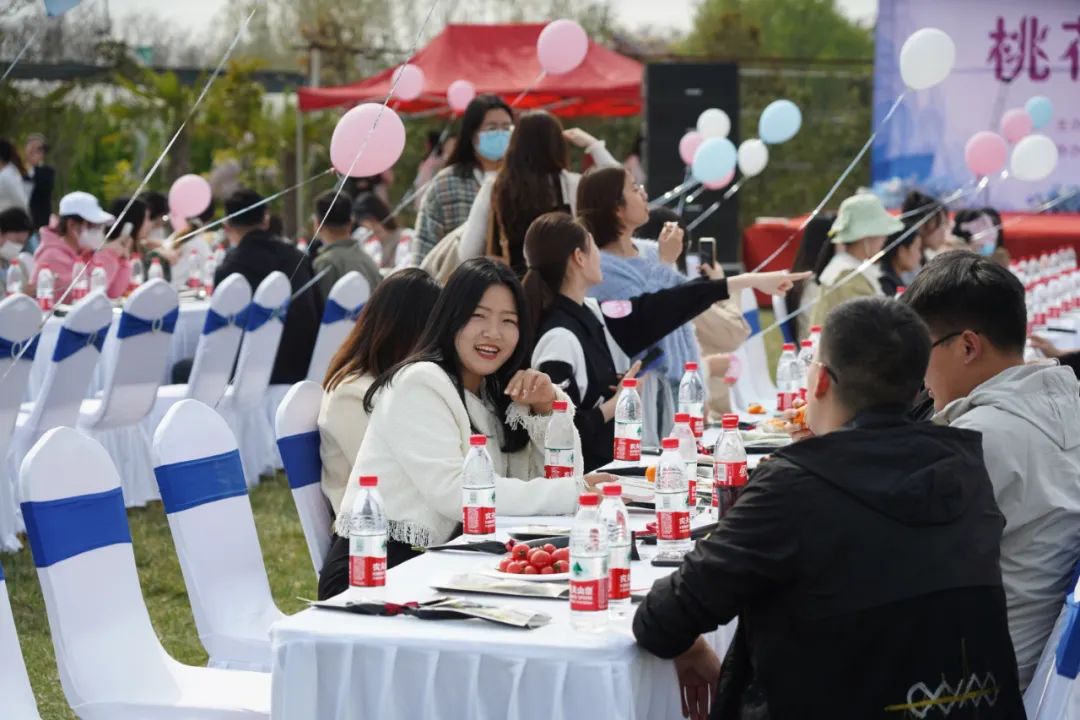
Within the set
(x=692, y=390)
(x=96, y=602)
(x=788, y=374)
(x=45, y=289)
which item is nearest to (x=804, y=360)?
(x=788, y=374)

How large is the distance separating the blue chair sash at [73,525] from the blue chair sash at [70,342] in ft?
10.4

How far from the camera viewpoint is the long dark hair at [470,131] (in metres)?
6.55

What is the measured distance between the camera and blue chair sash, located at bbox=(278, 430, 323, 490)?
390 centimetres

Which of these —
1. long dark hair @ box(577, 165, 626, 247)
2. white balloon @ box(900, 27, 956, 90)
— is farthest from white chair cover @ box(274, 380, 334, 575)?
white balloon @ box(900, 27, 956, 90)

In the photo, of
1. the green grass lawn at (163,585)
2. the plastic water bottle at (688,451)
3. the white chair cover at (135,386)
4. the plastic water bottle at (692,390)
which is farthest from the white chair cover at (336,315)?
the plastic water bottle at (688,451)

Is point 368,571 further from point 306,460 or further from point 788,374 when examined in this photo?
point 788,374

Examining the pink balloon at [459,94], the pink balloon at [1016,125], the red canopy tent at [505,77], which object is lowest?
the pink balloon at [1016,125]

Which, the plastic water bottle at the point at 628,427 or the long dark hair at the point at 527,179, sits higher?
the long dark hair at the point at 527,179

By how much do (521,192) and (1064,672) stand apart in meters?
3.39

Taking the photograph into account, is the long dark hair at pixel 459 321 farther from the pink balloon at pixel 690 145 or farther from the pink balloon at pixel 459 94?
the pink balloon at pixel 690 145

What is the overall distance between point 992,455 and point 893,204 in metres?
14.7

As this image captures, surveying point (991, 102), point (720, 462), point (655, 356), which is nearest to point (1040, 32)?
point (991, 102)

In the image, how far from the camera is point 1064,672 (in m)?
2.69

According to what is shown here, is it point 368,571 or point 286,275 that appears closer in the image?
point 368,571
